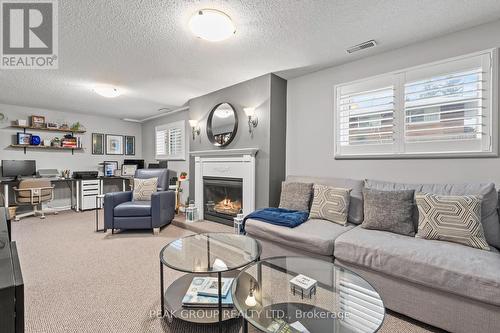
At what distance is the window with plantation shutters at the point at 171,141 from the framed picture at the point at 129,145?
1.02 m

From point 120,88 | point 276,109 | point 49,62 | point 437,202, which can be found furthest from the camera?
point 120,88

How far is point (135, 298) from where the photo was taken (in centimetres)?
190

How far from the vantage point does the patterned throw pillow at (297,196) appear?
2760mm

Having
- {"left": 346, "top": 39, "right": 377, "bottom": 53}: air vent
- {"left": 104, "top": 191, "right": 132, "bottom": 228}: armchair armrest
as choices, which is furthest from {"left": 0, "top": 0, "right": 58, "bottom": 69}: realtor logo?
{"left": 346, "top": 39, "right": 377, "bottom": 53}: air vent

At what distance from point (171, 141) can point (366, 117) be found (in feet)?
13.9

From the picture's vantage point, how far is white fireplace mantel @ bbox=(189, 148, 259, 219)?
331 centimetres

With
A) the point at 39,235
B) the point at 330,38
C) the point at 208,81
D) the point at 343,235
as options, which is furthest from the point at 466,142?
the point at 39,235

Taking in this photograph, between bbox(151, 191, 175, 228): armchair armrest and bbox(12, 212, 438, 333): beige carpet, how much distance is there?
0.20 metres

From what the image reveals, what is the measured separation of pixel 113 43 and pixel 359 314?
10.2ft

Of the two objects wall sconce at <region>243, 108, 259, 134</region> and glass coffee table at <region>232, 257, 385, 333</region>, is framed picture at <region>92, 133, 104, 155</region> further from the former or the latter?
glass coffee table at <region>232, 257, 385, 333</region>

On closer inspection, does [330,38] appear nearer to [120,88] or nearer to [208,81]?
[208,81]

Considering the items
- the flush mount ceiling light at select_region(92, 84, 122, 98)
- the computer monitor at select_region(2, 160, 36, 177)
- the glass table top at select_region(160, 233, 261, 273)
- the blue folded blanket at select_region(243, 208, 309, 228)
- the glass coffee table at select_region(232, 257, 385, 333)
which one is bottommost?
the glass coffee table at select_region(232, 257, 385, 333)

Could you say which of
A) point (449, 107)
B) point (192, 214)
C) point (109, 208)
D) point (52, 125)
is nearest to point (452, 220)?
point (449, 107)

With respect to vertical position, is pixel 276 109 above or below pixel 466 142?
above
